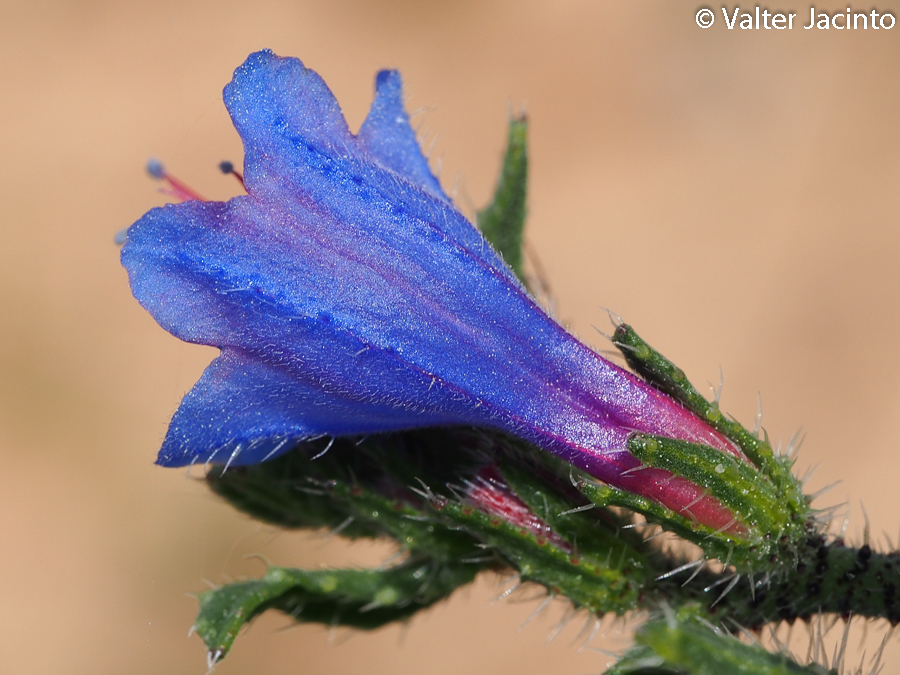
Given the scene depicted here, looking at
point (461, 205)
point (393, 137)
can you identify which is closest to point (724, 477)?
point (393, 137)

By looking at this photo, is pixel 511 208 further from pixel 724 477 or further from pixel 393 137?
pixel 724 477

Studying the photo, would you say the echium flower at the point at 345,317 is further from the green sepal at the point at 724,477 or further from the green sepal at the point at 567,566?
the green sepal at the point at 567,566

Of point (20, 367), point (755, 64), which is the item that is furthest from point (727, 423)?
point (755, 64)

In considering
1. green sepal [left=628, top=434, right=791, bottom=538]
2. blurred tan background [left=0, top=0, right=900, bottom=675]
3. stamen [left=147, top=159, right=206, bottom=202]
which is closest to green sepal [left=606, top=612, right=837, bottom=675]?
green sepal [left=628, top=434, right=791, bottom=538]

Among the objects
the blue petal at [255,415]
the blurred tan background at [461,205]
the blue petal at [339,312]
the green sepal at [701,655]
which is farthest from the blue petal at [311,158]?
the blurred tan background at [461,205]

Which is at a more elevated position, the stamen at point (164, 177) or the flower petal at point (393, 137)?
the flower petal at point (393, 137)
